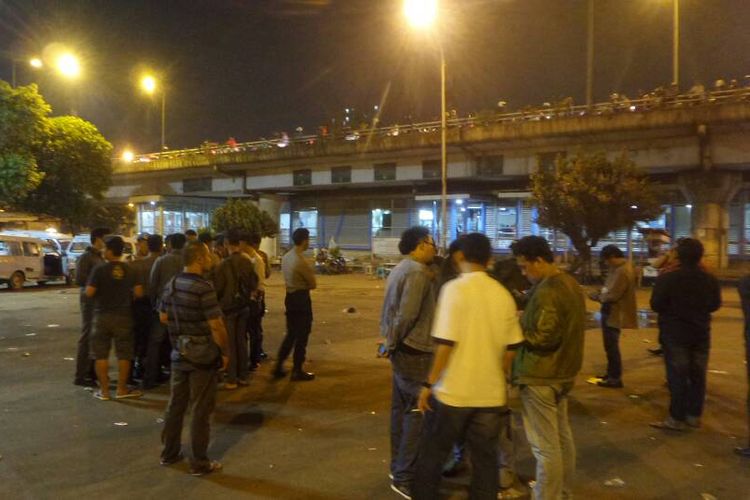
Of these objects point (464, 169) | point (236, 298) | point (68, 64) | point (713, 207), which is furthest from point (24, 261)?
point (713, 207)

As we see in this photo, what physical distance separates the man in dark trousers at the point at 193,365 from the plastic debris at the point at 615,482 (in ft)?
9.66

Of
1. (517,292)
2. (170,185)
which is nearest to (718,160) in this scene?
(517,292)

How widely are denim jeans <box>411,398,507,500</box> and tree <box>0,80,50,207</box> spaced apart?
2192 centimetres

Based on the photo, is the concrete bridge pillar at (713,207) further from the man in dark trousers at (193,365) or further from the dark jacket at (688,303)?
the man in dark trousers at (193,365)

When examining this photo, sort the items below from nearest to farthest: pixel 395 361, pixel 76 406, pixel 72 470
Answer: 1. pixel 395 361
2. pixel 72 470
3. pixel 76 406

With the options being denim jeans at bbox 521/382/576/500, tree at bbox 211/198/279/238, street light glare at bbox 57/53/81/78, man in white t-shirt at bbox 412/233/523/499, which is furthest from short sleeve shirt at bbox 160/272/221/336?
tree at bbox 211/198/279/238

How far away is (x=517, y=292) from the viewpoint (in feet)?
19.5

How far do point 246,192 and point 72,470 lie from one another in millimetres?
31756

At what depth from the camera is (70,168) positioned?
25094 millimetres

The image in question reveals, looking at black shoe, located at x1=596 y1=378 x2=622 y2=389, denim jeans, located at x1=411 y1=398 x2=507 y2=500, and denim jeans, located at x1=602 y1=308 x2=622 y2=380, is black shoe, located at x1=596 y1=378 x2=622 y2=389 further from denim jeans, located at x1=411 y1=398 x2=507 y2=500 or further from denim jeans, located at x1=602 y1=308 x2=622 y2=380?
denim jeans, located at x1=411 y1=398 x2=507 y2=500

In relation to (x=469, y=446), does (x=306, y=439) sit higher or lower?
lower

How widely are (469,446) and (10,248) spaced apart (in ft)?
69.4

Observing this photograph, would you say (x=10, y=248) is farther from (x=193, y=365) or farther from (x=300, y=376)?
(x=193, y=365)

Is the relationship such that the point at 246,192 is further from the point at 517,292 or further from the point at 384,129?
the point at 517,292
